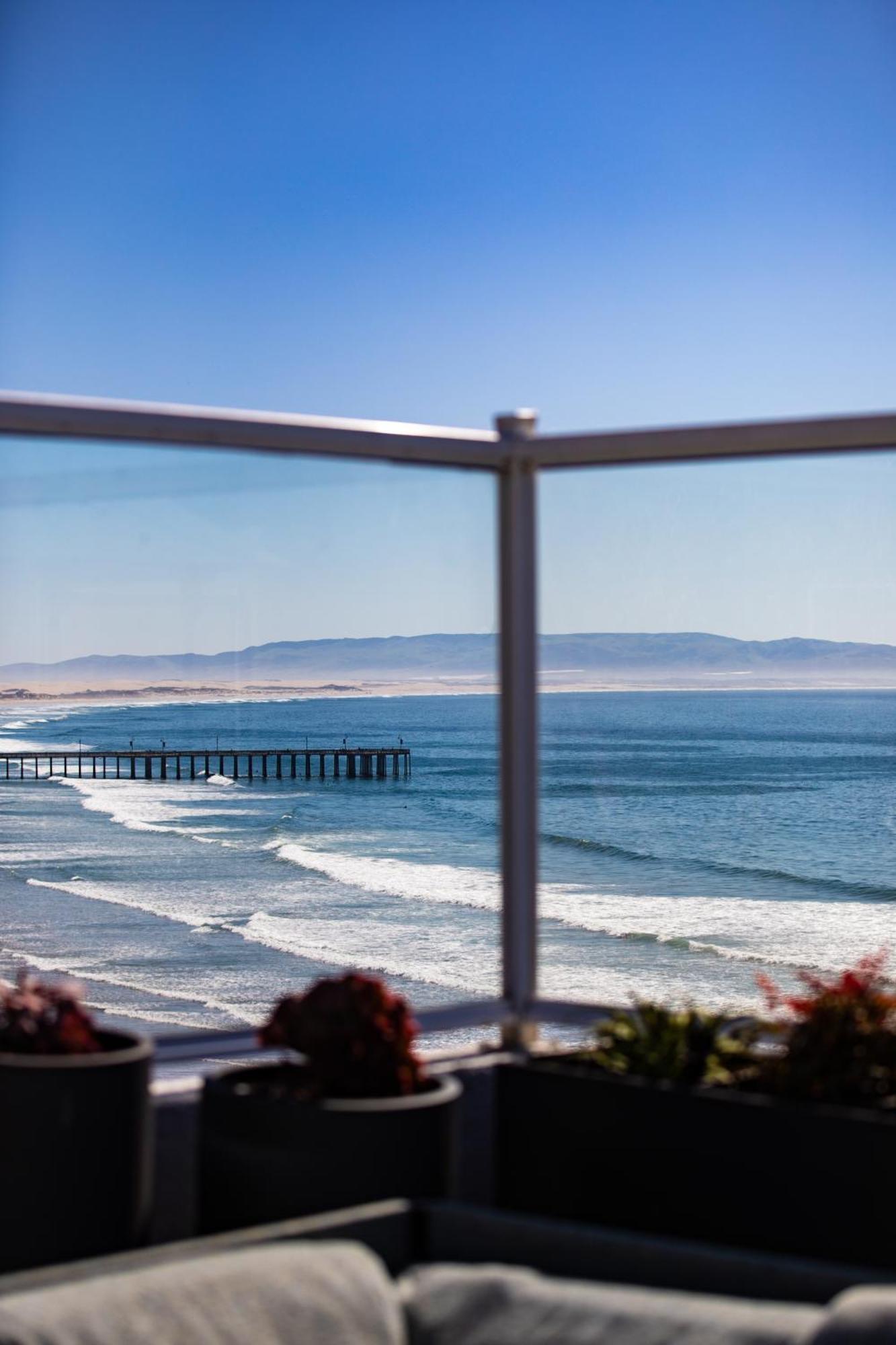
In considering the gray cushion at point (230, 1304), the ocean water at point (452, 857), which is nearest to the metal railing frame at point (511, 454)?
the gray cushion at point (230, 1304)

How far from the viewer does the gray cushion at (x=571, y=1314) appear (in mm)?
1392

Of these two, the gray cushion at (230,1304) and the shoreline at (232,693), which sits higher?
the shoreline at (232,693)

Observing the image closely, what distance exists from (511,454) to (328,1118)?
970mm

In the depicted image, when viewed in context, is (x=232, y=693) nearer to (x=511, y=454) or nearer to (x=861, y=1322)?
(x=511, y=454)

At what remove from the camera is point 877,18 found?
39125 millimetres

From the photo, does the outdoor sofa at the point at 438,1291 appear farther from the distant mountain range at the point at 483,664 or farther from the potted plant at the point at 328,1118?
the distant mountain range at the point at 483,664

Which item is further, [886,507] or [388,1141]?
[886,507]

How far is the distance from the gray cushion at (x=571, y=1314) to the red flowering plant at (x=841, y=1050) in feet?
1.04

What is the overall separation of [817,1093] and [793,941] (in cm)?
2730

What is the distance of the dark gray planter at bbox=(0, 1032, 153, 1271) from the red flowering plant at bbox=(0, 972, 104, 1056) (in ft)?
0.19

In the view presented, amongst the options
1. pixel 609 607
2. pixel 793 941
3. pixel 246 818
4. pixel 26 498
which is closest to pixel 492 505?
pixel 26 498

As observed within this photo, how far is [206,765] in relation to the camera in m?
40.0

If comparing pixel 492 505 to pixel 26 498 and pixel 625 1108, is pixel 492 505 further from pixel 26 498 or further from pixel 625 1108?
pixel 625 1108

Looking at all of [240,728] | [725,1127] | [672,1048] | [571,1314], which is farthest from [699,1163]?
[240,728]
